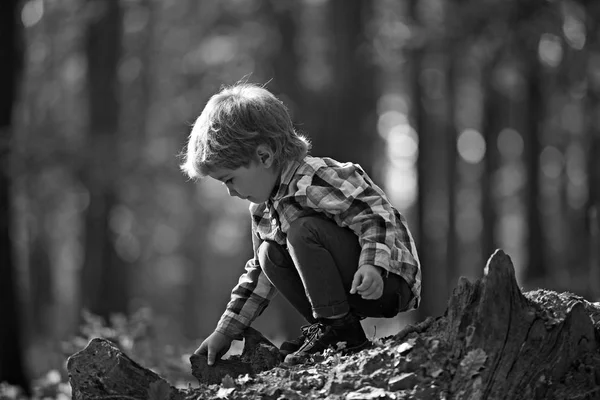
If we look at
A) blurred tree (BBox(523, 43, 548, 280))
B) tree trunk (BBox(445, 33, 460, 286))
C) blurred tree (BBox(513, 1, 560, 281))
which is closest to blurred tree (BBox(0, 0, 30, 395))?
blurred tree (BBox(513, 1, 560, 281))

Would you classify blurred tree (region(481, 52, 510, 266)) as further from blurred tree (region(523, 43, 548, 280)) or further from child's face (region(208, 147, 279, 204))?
child's face (region(208, 147, 279, 204))

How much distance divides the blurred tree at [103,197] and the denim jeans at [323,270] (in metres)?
12.8

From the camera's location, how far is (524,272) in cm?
1617

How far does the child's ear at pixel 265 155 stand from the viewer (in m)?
3.80

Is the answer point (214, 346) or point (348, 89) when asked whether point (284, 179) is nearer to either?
point (214, 346)

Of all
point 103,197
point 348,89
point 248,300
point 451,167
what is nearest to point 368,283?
point 248,300

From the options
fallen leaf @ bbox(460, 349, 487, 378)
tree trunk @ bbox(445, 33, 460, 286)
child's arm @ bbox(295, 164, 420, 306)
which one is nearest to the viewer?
fallen leaf @ bbox(460, 349, 487, 378)

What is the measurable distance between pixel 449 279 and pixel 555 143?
4.64m

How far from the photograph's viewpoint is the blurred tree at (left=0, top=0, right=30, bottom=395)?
10.1m

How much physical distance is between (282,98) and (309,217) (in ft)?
43.2

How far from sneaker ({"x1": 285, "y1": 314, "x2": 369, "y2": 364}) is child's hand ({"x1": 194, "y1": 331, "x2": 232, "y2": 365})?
0.40m

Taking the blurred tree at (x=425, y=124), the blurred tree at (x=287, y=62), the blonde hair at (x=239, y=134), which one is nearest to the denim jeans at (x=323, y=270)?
the blonde hair at (x=239, y=134)

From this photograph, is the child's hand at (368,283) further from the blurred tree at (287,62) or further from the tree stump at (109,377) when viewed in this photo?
the blurred tree at (287,62)

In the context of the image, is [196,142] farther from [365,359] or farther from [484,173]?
[484,173]
